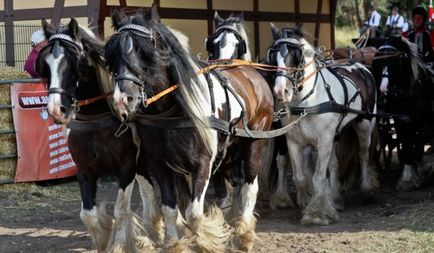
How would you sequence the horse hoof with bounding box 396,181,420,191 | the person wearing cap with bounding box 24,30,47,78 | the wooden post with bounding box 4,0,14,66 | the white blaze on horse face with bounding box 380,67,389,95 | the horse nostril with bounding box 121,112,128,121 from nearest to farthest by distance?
the horse nostril with bounding box 121,112,128,121, the person wearing cap with bounding box 24,30,47,78, the white blaze on horse face with bounding box 380,67,389,95, the horse hoof with bounding box 396,181,420,191, the wooden post with bounding box 4,0,14,66

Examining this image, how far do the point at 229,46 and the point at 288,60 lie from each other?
0.92 meters

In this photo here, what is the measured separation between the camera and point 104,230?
5.57 meters

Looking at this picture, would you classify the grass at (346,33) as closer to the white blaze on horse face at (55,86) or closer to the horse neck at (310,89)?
the horse neck at (310,89)

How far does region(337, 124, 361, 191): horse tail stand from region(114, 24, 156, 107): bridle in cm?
403

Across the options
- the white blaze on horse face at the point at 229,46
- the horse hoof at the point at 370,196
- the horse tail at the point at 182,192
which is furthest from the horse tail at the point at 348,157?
the horse tail at the point at 182,192

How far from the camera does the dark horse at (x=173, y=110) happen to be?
4875 mm

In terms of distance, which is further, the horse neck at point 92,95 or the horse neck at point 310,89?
the horse neck at point 310,89

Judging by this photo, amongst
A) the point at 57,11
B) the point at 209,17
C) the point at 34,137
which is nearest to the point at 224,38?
the point at 34,137

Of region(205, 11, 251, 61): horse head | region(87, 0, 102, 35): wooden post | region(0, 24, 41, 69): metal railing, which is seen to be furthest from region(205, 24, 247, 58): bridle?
region(0, 24, 41, 69): metal railing

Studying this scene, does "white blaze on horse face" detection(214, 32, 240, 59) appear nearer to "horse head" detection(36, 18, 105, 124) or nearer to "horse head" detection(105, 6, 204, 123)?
"horse head" detection(105, 6, 204, 123)

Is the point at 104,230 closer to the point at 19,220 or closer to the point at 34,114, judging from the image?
the point at 19,220

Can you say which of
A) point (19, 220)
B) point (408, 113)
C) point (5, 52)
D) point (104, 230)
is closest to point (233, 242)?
point (104, 230)

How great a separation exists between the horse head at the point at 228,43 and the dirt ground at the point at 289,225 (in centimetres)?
177

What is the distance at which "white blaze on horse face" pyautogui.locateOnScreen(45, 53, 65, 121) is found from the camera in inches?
191
